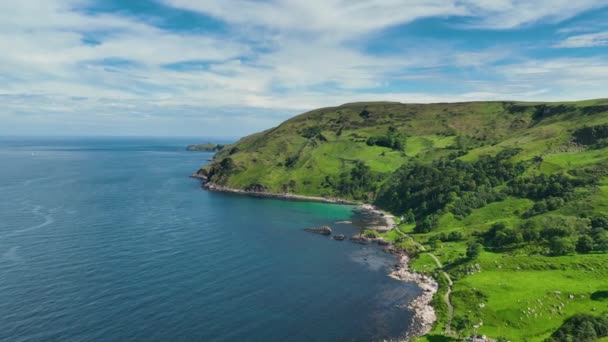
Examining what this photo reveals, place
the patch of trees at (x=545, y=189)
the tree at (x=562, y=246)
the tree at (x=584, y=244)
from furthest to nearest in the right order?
1. the patch of trees at (x=545, y=189)
2. the tree at (x=562, y=246)
3. the tree at (x=584, y=244)

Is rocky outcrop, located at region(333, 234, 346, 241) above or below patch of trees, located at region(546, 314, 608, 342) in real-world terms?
below

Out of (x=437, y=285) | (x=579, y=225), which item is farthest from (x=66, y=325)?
(x=579, y=225)

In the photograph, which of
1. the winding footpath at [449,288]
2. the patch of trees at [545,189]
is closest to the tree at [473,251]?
the winding footpath at [449,288]

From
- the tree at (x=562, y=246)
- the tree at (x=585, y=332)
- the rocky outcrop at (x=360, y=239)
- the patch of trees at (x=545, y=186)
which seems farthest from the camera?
the rocky outcrop at (x=360, y=239)

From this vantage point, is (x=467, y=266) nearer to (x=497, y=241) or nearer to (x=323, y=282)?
(x=497, y=241)

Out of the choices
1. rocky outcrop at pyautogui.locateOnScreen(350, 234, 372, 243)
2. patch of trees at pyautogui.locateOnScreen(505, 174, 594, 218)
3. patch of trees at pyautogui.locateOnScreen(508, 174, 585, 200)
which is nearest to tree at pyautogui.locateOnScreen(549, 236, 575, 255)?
patch of trees at pyautogui.locateOnScreen(505, 174, 594, 218)

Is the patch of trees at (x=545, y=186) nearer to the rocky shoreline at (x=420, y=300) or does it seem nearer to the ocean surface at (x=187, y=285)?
the rocky shoreline at (x=420, y=300)

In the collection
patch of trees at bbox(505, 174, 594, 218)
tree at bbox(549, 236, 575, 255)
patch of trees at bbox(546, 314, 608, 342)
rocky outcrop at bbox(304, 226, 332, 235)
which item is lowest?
rocky outcrop at bbox(304, 226, 332, 235)

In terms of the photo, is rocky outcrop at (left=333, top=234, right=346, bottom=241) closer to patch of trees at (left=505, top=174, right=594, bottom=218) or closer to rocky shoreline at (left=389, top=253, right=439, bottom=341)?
rocky shoreline at (left=389, top=253, right=439, bottom=341)
